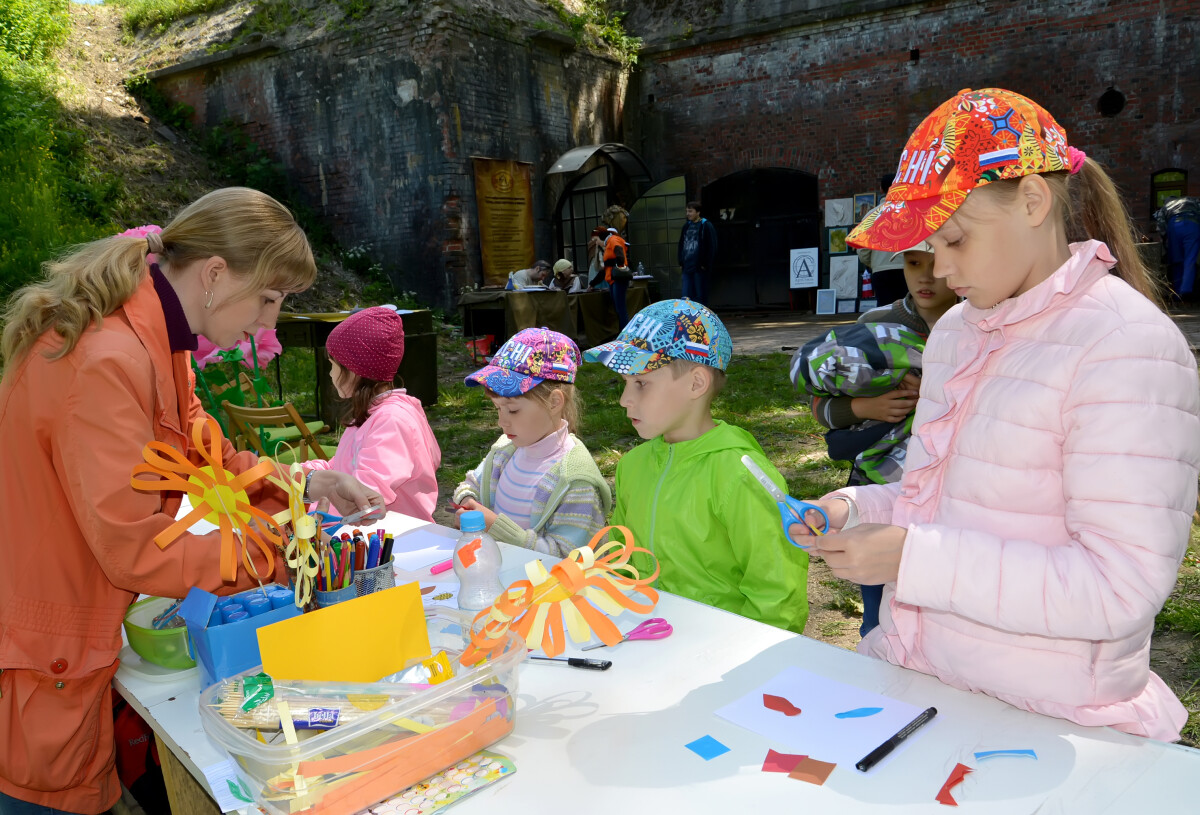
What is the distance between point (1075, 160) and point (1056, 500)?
0.58 metres

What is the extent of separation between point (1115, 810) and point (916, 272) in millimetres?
1516

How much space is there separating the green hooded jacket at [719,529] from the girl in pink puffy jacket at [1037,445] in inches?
20.1

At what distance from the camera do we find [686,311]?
2.34m

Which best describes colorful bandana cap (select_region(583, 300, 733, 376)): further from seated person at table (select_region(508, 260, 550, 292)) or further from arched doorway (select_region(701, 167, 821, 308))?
arched doorway (select_region(701, 167, 821, 308))

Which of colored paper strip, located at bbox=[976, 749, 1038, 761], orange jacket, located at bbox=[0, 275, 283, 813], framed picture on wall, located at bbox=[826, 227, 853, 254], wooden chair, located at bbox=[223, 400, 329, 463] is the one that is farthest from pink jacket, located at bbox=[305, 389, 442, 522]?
framed picture on wall, located at bbox=[826, 227, 853, 254]

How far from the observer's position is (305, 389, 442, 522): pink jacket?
2.96 m

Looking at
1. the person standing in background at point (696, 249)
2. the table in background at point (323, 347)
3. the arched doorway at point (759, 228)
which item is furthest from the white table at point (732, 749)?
the arched doorway at point (759, 228)

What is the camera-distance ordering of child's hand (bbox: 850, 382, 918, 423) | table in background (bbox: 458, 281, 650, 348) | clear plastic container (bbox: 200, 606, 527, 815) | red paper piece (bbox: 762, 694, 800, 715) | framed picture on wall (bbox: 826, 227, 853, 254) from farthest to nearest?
framed picture on wall (bbox: 826, 227, 853, 254), table in background (bbox: 458, 281, 650, 348), child's hand (bbox: 850, 382, 918, 423), red paper piece (bbox: 762, 694, 800, 715), clear plastic container (bbox: 200, 606, 527, 815)

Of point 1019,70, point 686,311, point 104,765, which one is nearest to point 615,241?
point 1019,70

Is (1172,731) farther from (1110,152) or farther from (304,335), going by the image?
(1110,152)

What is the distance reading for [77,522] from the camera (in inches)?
Result: 63.1

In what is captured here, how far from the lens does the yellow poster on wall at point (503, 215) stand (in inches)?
489

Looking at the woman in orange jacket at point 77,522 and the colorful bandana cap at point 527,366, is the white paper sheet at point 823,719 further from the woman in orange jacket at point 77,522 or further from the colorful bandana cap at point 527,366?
the colorful bandana cap at point 527,366

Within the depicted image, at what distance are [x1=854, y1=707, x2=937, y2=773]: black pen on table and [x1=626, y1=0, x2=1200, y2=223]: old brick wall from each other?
42.5ft
